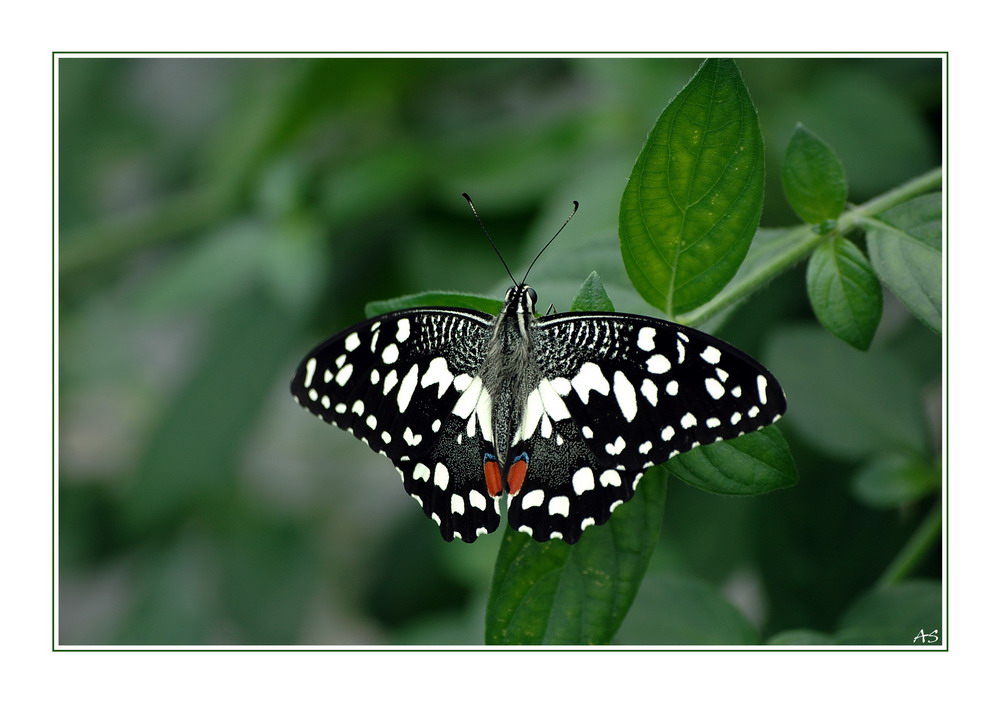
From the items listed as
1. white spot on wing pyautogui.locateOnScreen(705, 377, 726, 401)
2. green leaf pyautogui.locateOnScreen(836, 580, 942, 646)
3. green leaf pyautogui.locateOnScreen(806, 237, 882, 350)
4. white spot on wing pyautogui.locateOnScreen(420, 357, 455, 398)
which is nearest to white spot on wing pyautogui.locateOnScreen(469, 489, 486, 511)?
white spot on wing pyautogui.locateOnScreen(420, 357, 455, 398)

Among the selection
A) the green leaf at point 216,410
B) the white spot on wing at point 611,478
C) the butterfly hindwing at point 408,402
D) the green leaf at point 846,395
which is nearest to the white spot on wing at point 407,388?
the butterfly hindwing at point 408,402

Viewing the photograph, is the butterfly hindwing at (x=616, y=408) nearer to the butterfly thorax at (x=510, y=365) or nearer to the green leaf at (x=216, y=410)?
the butterfly thorax at (x=510, y=365)

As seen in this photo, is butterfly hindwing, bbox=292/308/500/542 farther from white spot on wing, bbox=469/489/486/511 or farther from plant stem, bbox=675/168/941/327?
plant stem, bbox=675/168/941/327

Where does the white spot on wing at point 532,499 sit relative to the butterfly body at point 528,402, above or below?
below

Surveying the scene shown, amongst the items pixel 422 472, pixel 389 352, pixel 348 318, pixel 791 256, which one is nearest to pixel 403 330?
pixel 389 352

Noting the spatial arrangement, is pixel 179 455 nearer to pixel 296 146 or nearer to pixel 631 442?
pixel 296 146

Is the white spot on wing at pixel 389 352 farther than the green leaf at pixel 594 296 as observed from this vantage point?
Yes
